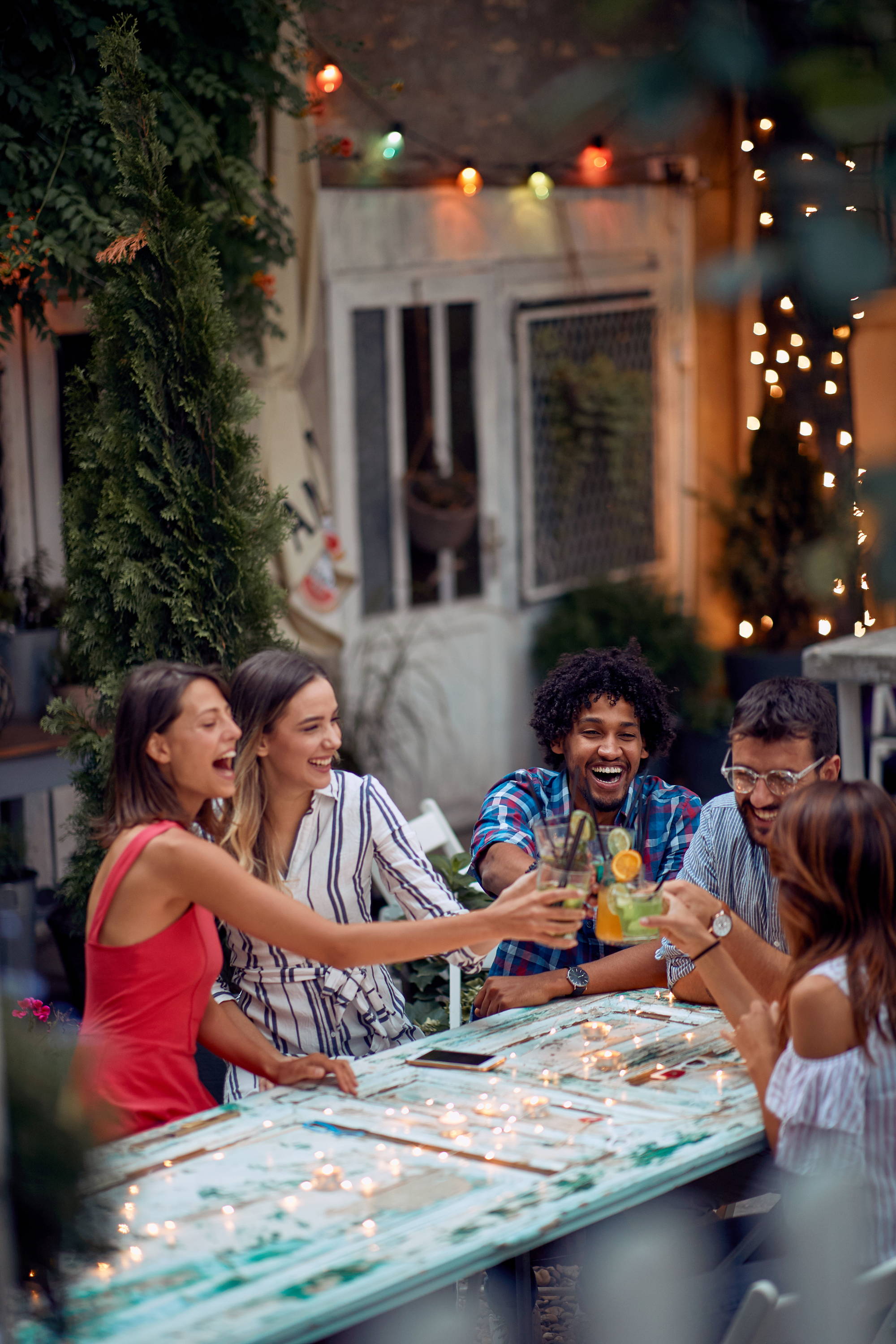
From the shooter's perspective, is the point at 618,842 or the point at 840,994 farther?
the point at 618,842

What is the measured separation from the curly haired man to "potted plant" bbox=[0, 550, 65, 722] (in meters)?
2.15

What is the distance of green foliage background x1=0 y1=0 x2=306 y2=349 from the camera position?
415 cm

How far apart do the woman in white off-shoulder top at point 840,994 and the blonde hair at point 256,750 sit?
103 centimetres

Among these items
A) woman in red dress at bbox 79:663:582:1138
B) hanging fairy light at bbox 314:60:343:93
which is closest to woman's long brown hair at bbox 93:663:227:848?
woman in red dress at bbox 79:663:582:1138

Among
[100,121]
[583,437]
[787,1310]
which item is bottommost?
[787,1310]

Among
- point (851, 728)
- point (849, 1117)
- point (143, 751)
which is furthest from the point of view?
point (851, 728)

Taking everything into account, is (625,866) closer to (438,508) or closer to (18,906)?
(18,906)

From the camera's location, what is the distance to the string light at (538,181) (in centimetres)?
689

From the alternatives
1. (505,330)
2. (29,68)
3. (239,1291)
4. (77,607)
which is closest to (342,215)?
(505,330)

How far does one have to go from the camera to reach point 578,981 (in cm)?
278

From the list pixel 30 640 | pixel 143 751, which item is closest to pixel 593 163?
pixel 30 640

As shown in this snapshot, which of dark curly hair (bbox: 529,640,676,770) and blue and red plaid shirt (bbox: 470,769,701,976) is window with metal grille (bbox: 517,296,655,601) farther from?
blue and red plaid shirt (bbox: 470,769,701,976)

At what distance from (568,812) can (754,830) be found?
18.7 inches

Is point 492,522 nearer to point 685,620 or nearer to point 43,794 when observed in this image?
point 685,620
